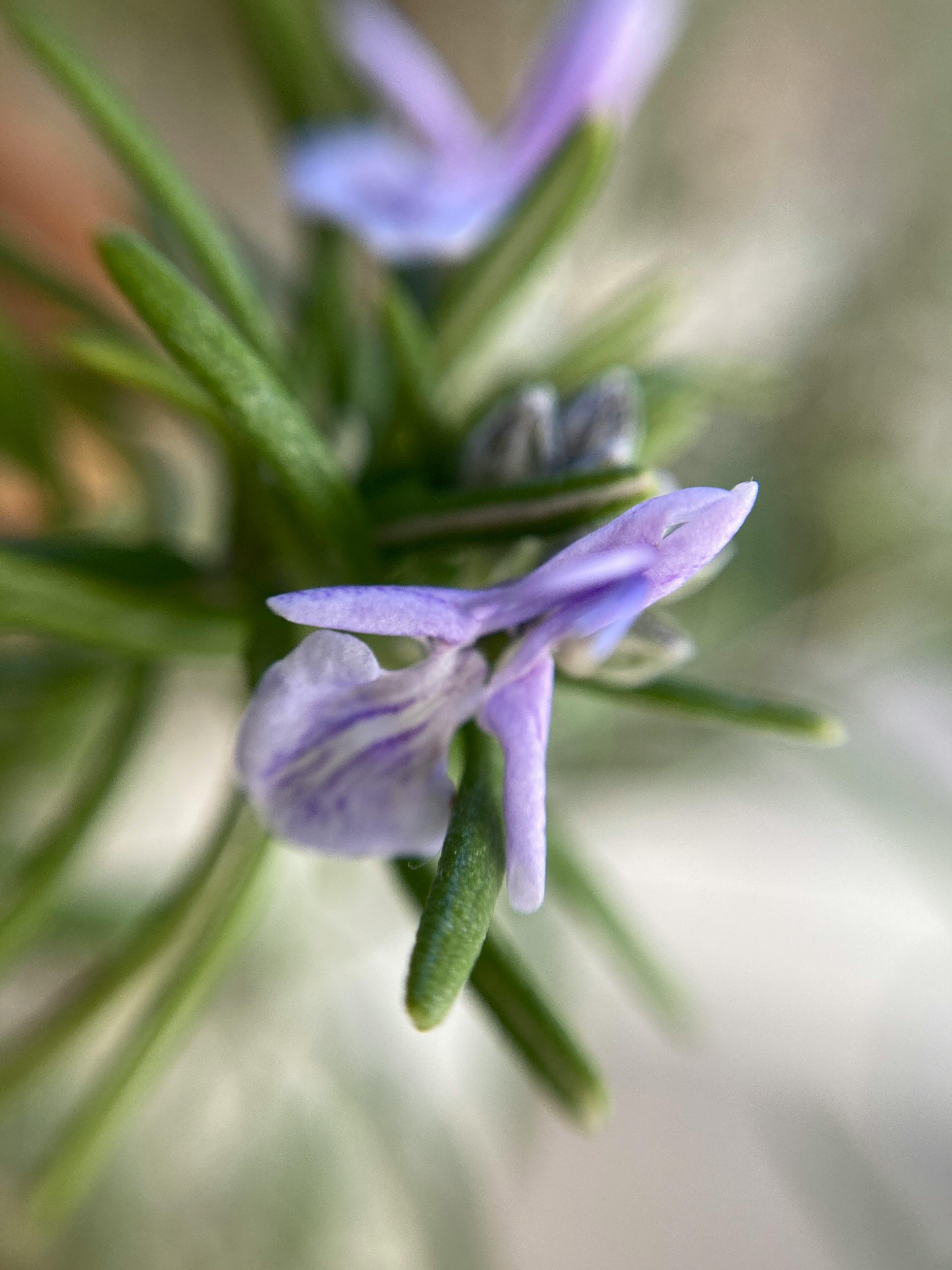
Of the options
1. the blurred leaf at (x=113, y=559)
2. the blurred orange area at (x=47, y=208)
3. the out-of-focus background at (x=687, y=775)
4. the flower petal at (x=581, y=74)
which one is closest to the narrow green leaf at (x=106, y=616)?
the blurred leaf at (x=113, y=559)

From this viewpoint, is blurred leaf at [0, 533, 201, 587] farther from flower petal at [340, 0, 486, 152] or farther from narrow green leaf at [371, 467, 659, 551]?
flower petal at [340, 0, 486, 152]

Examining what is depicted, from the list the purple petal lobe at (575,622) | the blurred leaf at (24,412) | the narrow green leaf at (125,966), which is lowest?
the purple petal lobe at (575,622)

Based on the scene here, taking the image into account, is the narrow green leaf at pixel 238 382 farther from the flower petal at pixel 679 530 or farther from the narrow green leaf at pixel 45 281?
the narrow green leaf at pixel 45 281

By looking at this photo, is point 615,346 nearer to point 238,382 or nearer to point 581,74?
point 581,74

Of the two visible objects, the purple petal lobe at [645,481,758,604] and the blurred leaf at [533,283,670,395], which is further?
the blurred leaf at [533,283,670,395]

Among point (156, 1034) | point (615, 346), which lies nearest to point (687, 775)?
point (615, 346)

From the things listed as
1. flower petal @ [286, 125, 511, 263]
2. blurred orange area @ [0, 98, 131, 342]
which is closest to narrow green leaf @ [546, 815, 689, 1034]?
flower petal @ [286, 125, 511, 263]
